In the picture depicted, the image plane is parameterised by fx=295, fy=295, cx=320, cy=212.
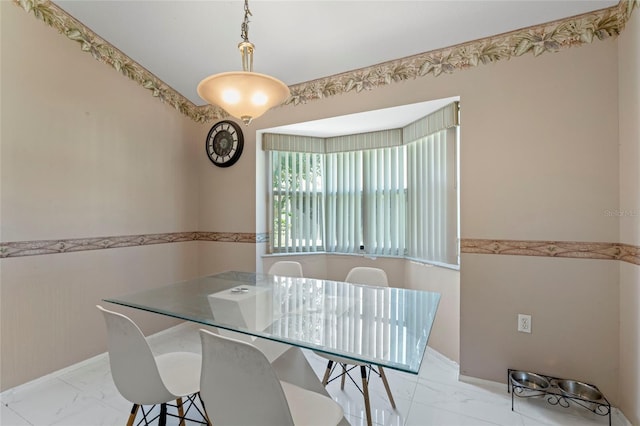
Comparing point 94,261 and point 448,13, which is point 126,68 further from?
point 448,13

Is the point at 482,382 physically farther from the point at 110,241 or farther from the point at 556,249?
the point at 110,241

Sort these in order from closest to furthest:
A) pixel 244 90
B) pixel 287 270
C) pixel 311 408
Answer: pixel 311 408 < pixel 244 90 < pixel 287 270

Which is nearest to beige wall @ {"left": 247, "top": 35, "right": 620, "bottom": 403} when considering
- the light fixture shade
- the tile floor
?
the tile floor

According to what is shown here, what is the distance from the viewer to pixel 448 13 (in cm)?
196

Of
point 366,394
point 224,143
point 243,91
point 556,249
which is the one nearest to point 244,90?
point 243,91

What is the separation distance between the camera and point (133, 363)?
124 centimetres

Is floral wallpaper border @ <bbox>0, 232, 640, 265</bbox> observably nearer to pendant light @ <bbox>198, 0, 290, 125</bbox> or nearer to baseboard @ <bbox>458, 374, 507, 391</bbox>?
baseboard @ <bbox>458, 374, 507, 391</bbox>

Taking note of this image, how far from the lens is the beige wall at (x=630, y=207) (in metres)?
1.63

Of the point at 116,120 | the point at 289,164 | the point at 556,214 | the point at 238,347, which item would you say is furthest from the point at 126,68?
the point at 556,214

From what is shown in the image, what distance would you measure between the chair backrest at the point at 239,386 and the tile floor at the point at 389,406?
106 cm

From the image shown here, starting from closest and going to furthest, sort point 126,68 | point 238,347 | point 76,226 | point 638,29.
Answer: point 238,347, point 638,29, point 76,226, point 126,68

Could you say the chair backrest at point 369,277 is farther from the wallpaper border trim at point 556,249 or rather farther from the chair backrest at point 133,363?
the chair backrest at point 133,363

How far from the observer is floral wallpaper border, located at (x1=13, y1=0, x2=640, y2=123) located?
186cm

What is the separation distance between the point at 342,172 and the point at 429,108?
119 cm
